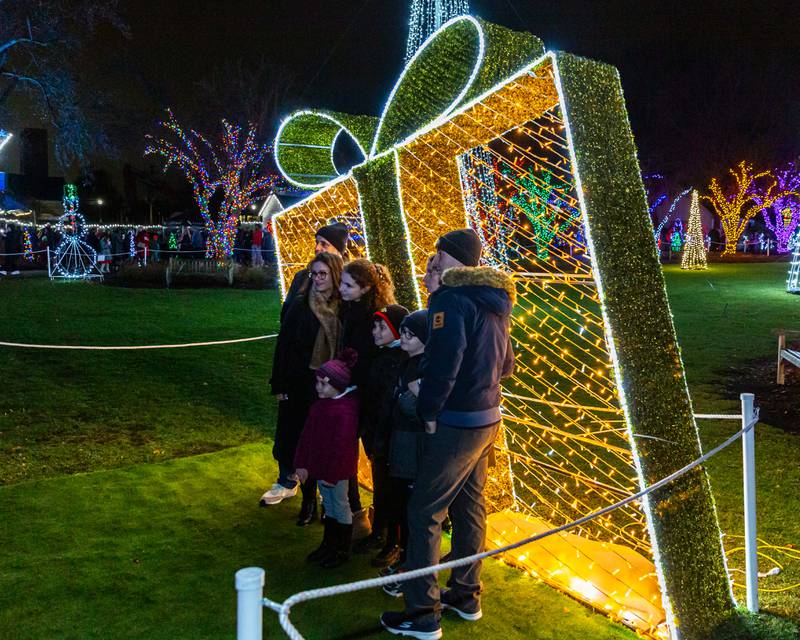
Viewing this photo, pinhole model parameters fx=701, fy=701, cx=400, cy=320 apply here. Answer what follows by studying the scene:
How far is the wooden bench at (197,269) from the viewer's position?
20469 mm

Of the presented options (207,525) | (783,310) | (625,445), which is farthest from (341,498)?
Result: (783,310)

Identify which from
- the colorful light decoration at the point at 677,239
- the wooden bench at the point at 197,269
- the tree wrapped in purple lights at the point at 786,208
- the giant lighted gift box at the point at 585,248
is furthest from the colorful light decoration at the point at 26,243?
the tree wrapped in purple lights at the point at 786,208

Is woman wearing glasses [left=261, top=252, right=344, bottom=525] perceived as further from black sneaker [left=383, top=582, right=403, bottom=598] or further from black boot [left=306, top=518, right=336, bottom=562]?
black sneaker [left=383, top=582, right=403, bottom=598]

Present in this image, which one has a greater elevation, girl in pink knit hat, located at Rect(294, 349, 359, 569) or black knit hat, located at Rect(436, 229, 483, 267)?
black knit hat, located at Rect(436, 229, 483, 267)

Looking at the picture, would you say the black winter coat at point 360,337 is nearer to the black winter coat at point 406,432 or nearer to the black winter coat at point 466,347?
the black winter coat at point 406,432

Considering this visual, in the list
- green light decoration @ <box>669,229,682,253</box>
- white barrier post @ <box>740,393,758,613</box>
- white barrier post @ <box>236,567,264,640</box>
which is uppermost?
green light decoration @ <box>669,229,682,253</box>

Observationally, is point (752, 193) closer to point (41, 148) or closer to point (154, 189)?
point (154, 189)

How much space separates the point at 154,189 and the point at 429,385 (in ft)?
175

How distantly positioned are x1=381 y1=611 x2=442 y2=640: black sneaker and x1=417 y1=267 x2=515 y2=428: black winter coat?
2.94 feet

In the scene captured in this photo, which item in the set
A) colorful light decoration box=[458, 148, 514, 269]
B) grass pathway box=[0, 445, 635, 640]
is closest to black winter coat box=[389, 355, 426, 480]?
grass pathway box=[0, 445, 635, 640]

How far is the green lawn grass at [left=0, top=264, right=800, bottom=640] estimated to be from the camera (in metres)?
3.26

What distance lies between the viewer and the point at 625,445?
6.27 metres

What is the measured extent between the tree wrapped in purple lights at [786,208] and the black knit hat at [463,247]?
1820 inches

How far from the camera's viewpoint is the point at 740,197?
43719 millimetres
